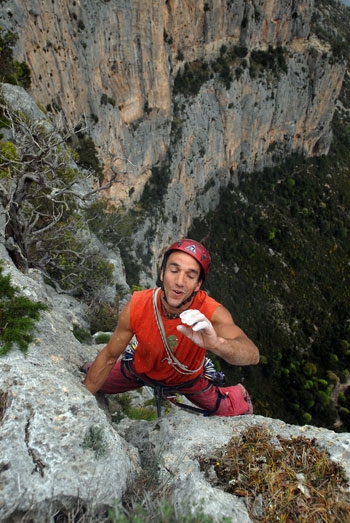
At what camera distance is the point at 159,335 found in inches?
183

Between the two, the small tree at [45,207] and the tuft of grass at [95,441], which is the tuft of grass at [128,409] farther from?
the small tree at [45,207]

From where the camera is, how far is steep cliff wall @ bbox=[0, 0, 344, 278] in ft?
71.6

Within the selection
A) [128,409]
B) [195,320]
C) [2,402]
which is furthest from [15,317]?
[128,409]

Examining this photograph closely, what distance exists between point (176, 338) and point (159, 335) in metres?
0.23

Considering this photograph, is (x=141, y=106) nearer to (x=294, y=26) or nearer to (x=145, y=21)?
(x=145, y=21)

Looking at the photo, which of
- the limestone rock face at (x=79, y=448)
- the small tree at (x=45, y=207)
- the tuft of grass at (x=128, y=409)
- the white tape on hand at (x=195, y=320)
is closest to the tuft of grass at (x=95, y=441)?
the limestone rock face at (x=79, y=448)

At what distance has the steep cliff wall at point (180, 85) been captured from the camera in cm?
2181

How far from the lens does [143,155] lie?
3291 centimetres

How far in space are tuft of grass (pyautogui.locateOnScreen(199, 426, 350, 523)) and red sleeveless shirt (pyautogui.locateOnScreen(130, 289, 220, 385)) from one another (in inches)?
45.1

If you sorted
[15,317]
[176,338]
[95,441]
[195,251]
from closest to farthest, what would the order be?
[95,441] → [195,251] → [176,338] → [15,317]

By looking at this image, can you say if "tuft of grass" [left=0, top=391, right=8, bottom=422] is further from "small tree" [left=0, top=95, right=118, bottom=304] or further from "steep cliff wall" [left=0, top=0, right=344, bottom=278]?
"steep cliff wall" [left=0, top=0, right=344, bottom=278]

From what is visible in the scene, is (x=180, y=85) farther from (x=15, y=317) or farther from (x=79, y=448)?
(x=79, y=448)

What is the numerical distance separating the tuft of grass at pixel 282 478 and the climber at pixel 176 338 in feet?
3.19

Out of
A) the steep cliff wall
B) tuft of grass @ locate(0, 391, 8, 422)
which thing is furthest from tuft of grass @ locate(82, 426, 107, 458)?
the steep cliff wall
